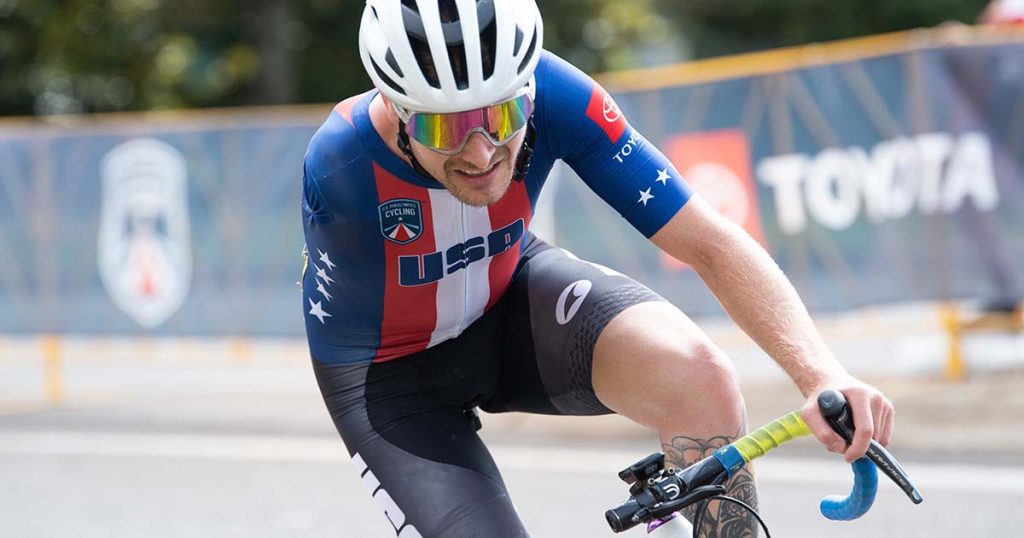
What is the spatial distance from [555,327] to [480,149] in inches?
27.9

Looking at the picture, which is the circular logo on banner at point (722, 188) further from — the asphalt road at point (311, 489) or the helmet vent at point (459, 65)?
Result: the helmet vent at point (459, 65)

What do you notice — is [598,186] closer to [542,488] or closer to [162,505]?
[542,488]

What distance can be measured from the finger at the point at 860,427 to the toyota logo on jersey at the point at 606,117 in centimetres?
96

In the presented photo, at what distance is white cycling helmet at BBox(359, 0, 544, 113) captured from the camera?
2.89 m

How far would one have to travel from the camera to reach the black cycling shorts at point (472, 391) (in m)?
3.32

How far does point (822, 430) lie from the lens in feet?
8.23

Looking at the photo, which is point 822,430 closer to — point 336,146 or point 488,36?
point 488,36

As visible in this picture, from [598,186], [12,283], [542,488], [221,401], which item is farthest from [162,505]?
[598,186]

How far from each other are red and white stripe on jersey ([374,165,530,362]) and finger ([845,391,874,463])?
3.60ft

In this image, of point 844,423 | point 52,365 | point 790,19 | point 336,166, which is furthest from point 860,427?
point 790,19

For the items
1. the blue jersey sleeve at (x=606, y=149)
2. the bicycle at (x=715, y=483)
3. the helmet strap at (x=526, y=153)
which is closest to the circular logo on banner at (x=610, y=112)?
the blue jersey sleeve at (x=606, y=149)

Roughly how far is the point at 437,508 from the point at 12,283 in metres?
8.10

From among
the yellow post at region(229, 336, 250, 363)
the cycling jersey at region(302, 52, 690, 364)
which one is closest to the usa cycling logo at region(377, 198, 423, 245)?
the cycling jersey at region(302, 52, 690, 364)

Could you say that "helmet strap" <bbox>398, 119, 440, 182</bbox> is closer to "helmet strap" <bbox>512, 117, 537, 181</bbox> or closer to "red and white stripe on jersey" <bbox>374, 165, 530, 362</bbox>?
"red and white stripe on jersey" <bbox>374, 165, 530, 362</bbox>
